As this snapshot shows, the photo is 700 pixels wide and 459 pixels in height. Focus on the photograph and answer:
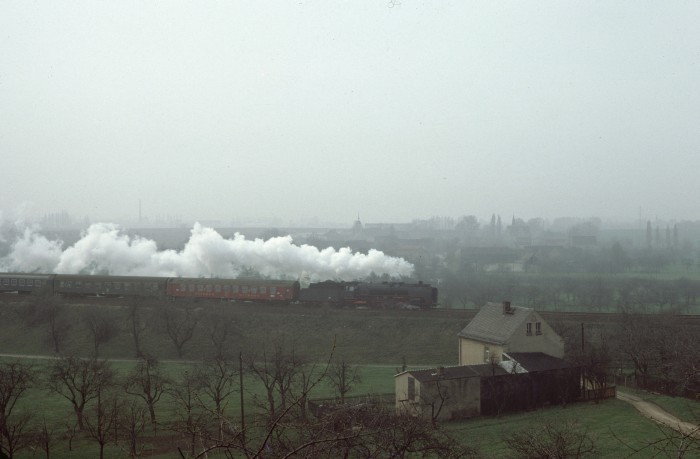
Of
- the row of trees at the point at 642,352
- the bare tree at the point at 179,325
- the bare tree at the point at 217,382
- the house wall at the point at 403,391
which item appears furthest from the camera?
the bare tree at the point at 179,325

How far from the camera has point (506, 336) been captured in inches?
1350

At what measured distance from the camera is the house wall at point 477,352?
34312 mm

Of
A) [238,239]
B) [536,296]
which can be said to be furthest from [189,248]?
[536,296]

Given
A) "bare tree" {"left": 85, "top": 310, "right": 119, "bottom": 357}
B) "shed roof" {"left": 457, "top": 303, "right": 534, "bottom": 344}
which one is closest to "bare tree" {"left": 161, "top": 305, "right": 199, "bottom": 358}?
"bare tree" {"left": 85, "top": 310, "right": 119, "bottom": 357}

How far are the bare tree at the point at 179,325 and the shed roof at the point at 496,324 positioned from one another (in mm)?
20641

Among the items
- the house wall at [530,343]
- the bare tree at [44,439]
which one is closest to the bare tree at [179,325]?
the bare tree at [44,439]

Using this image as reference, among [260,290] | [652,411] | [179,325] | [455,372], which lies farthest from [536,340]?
[179,325]

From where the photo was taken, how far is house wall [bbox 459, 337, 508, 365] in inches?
1351

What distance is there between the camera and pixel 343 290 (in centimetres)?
5181

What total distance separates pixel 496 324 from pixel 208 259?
42.5 meters

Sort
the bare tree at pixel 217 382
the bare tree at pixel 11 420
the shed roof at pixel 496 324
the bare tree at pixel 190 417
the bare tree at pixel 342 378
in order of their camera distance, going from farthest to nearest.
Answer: the shed roof at pixel 496 324 → the bare tree at pixel 342 378 → the bare tree at pixel 217 382 → the bare tree at pixel 11 420 → the bare tree at pixel 190 417

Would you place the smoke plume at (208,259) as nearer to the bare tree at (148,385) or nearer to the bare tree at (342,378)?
the bare tree at (342,378)

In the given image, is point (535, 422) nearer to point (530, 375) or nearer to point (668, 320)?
point (530, 375)

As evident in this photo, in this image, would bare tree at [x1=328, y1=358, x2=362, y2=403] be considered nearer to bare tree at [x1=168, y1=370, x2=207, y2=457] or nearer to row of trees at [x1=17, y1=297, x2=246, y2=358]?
bare tree at [x1=168, y1=370, x2=207, y2=457]
